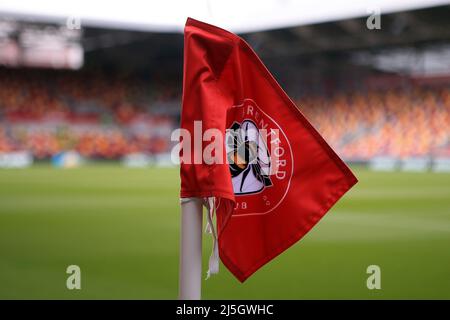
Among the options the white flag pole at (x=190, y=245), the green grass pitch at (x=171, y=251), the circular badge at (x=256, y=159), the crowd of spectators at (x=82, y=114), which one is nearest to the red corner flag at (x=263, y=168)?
the circular badge at (x=256, y=159)

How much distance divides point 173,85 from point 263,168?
35.2 metres

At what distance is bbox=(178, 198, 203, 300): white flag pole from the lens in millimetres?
2350

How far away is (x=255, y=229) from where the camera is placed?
2.67 metres

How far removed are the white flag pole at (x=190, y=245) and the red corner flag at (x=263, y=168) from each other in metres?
0.10

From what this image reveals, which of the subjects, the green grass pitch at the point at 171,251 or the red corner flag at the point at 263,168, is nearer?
the red corner flag at the point at 263,168

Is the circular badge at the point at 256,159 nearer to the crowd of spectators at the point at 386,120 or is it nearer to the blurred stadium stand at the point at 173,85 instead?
the blurred stadium stand at the point at 173,85

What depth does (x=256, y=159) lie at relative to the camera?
2.63 meters

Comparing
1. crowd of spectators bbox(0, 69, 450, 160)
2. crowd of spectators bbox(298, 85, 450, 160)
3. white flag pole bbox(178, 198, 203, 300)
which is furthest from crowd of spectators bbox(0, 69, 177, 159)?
white flag pole bbox(178, 198, 203, 300)

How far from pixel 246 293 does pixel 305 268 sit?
1267 mm

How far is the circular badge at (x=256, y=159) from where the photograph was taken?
2.59m

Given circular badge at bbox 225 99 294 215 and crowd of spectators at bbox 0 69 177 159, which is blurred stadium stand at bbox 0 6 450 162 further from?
circular badge at bbox 225 99 294 215

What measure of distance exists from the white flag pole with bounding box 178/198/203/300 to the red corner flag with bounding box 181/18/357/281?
10 cm

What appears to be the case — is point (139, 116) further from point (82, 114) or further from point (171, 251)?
point (171, 251)
